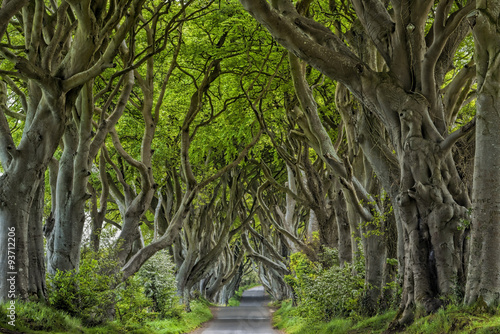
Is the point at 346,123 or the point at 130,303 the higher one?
the point at 346,123

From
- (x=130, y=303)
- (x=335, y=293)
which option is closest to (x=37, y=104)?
(x=130, y=303)

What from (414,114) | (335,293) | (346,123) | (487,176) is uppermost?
(346,123)

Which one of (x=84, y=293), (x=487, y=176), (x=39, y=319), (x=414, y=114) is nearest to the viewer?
(x=487, y=176)

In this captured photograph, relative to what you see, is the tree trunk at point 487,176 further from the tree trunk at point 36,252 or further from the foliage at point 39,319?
the tree trunk at point 36,252

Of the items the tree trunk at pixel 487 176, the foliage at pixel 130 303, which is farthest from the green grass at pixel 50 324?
the tree trunk at pixel 487 176

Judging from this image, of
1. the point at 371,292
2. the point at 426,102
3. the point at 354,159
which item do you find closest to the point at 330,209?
the point at 354,159

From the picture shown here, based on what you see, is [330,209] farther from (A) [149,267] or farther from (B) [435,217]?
(B) [435,217]

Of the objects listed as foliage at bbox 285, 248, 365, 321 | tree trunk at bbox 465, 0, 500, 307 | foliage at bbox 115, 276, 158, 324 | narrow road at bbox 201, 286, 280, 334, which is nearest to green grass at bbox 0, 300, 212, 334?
foliage at bbox 115, 276, 158, 324

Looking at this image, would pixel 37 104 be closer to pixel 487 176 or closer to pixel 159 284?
pixel 487 176

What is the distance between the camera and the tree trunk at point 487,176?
6.03m

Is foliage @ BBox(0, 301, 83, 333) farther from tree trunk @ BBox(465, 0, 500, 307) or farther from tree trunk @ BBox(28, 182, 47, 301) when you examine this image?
tree trunk @ BBox(465, 0, 500, 307)

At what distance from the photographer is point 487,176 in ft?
20.4

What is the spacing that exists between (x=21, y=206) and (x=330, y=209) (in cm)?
1183

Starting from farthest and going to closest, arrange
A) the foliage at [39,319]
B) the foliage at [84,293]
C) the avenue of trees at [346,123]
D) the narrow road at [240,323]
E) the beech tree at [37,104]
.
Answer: the narrow road at [240,323] → the foliage at [84,293] → the beech tree at [37,104] → the foliage at [39,319] → the avenue of trees at [346,123]
